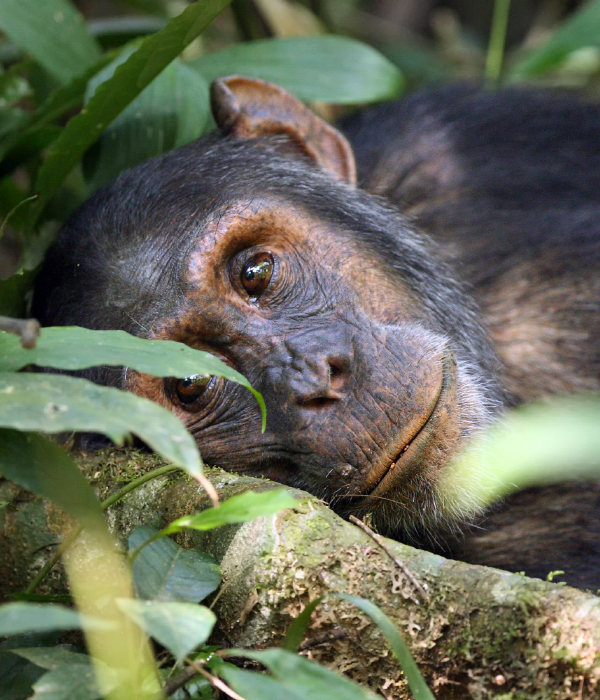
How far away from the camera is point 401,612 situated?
73.5 inches

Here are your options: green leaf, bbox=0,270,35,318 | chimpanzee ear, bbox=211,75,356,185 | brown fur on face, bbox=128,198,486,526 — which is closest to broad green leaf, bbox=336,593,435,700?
brown fur on face, bbox=128,198,486,526

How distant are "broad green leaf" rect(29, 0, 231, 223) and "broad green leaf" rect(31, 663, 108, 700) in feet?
6.99

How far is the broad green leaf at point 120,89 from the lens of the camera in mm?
3080

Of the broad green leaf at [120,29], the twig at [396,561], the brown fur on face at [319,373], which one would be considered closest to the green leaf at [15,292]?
the brown fur on face at [319,373]

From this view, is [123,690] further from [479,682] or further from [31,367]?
[31,367]

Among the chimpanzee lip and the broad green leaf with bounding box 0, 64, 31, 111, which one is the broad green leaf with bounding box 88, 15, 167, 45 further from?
the chimpanzee lip

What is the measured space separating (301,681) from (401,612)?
52cm

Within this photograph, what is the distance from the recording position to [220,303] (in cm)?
266

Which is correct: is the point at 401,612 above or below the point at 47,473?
below

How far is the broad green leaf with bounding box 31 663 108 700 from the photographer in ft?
5.09

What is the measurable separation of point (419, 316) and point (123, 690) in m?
1.71

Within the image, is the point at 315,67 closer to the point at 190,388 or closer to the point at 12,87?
the point at 12,87

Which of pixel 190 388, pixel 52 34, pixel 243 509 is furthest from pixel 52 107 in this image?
pixel 243 509

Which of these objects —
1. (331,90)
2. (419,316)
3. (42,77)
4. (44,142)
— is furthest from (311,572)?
(42,77)
